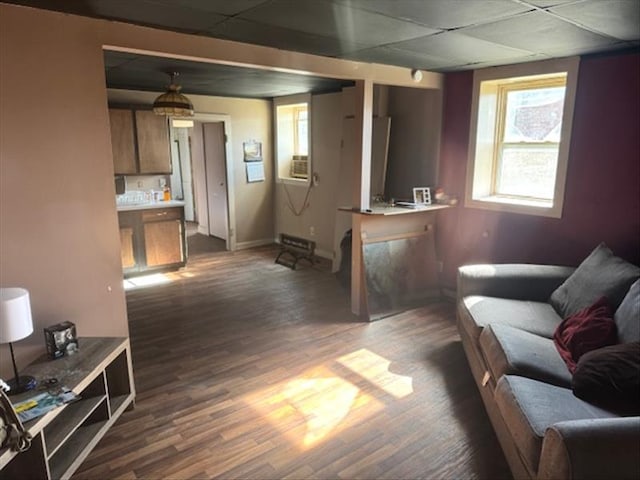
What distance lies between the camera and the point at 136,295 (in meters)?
4.88

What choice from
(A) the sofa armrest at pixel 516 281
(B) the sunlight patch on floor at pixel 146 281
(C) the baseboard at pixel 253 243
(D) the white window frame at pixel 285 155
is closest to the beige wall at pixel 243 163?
(C) the baseboard at pixel 253 243

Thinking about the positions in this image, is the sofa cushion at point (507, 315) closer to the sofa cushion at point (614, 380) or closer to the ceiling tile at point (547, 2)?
the sofa cushion at point (614, 380)

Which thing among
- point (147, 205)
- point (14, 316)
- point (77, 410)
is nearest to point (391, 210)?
point (77, 410)

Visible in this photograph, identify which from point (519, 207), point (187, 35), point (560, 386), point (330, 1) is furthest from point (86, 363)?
point (519, 207)

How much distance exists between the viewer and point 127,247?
17.7 ft

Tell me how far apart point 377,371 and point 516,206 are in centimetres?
209

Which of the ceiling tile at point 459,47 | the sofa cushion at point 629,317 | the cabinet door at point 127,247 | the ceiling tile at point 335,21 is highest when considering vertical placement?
the ceiling tile at point 459,47

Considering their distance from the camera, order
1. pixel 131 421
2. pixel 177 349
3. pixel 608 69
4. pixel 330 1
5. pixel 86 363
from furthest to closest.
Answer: pixel 177 349, pixel 608 69, pixel 131 421, pixel 86 363, pixel 330 1

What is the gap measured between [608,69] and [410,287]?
251 centimetres

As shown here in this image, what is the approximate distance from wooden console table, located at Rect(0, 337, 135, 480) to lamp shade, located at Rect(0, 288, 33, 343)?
283 mm

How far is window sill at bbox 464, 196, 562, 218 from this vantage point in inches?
150

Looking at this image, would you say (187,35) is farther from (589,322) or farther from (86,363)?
(589,322)

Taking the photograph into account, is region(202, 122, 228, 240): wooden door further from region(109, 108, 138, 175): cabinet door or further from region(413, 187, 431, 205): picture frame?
region(413, 187, 431, 205): picture frame

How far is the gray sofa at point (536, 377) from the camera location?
153 centimetres
